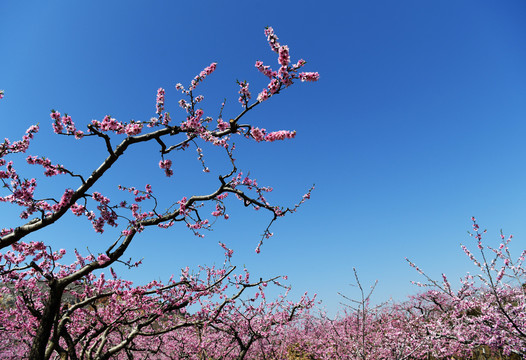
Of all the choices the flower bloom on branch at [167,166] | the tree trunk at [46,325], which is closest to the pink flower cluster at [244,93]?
the flower bloom on branch at [167,166]

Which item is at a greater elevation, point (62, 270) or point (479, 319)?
point (62, 270)

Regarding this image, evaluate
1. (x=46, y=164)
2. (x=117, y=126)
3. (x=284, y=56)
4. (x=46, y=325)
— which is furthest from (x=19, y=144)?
(x=284, y=56)

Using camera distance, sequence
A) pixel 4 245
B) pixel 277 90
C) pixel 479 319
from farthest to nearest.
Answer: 1. pixel 479 319
2. pixel 4 245
3. pixel 277 90

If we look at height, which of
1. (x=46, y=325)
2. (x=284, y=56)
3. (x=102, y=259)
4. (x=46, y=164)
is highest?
(x=284, y=56)

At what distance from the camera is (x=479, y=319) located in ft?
25.2

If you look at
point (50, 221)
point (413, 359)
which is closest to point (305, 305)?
point (413, 359)

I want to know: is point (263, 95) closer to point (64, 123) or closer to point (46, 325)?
point (64, 123)

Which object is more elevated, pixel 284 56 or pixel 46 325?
pixel 284 56

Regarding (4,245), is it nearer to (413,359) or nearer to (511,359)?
(413,359)

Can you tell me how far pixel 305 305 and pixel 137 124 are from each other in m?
9.49

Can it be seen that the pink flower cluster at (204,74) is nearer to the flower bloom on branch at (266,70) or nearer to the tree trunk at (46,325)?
the flower bloom on branch at (266,70)

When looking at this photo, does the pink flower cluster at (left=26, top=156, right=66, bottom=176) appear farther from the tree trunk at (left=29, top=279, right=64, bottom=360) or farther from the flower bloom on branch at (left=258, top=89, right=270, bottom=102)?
the flower bloom on branch at (left=258, top=89, right=270, bottom=102)

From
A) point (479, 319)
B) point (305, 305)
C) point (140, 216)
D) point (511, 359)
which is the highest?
point (140, 216)

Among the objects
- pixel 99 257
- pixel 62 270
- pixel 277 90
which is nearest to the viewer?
pixel 277 90
